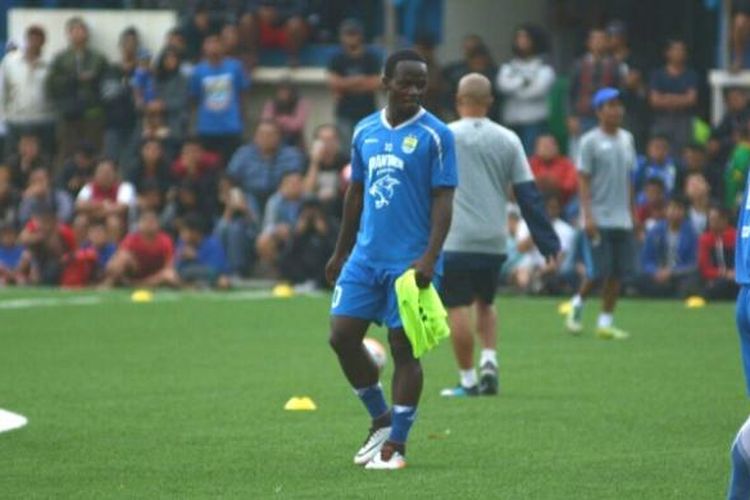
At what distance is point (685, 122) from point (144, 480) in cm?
1743

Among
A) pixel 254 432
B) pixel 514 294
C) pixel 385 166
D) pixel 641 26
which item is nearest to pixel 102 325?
pixel 514 294

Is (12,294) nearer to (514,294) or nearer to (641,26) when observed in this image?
(514,294)

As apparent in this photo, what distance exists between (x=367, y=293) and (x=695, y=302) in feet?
43.5

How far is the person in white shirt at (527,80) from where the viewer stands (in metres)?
27.5

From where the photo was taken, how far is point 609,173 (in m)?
20.2

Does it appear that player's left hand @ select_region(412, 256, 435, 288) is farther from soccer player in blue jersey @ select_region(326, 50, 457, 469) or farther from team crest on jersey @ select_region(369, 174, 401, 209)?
team crest on jersey @ select_region(369, 174, 401, 209)

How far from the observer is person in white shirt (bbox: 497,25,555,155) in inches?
1083

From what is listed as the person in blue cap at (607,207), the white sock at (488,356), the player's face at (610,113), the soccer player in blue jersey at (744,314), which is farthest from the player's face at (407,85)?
the person in blue cap at (607,207)

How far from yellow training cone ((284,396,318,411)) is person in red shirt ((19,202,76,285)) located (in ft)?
44.4

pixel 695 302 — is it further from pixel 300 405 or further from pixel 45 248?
pixel 300 405

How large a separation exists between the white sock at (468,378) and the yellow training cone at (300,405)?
4.15 ft

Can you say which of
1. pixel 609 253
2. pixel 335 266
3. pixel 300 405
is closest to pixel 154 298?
pixel 609 253

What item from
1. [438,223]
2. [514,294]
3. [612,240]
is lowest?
[514,294]

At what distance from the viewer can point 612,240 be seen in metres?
20.3
